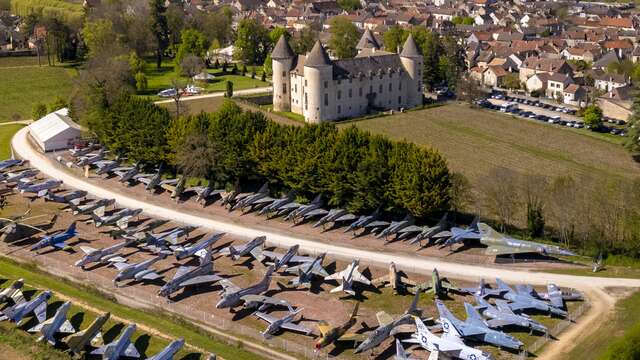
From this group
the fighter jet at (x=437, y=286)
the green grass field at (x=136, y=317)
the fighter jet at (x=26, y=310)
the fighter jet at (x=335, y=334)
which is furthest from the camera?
the fighter jet at (x=437, y=286)

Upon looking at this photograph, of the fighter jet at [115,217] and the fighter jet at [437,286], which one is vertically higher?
the fighter jet at [115,217]

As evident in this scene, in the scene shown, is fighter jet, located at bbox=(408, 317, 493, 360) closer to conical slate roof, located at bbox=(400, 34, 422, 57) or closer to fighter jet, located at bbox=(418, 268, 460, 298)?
fighter jet, located at bbox=(418, 268, 460, 298)

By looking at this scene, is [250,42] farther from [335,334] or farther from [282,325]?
[335,334]

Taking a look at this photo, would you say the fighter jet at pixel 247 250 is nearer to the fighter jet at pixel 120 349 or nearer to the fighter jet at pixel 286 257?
the fighter jet at pixel 286 257

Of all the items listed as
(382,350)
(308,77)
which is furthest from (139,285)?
(308,77)

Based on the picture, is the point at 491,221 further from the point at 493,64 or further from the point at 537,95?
the point at 493,64

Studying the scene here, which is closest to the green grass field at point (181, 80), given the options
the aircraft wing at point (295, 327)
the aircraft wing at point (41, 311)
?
the aircraft wing at point (41, 311)

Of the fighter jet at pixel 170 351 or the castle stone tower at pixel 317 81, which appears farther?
the castle stone tower at pixel 317 81
